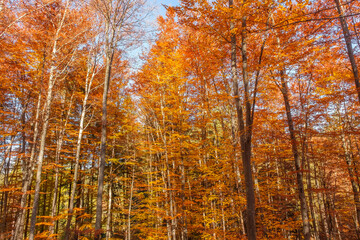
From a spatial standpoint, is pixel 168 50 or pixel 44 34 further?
pixel 168 50

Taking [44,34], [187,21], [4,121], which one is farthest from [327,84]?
[4,121]

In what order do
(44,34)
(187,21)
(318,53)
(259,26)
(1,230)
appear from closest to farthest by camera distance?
(187,21) < (259,26) < (318,53) < (44,34) < (1,230)

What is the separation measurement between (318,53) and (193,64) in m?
5.60

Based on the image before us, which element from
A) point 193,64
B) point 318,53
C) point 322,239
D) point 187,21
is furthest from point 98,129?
point 322,239

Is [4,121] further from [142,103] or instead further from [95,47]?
[142,103]

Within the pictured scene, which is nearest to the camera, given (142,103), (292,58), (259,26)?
(259,26)

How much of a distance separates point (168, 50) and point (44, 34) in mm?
5921

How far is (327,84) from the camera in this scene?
902 centimetres

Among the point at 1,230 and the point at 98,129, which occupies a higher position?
the point at 98,129

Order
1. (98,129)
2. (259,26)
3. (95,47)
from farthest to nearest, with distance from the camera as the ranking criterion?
(98,129)
(95,47)
(259,26)

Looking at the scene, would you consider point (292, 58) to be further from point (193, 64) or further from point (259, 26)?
point (193, 64)

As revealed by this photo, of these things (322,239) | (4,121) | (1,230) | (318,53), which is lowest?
(322,239)

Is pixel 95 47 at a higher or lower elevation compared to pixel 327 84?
higher

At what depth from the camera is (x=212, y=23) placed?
4789mm
